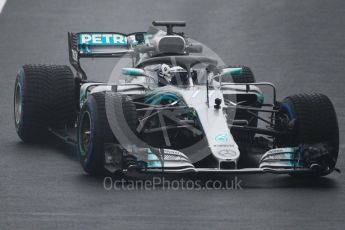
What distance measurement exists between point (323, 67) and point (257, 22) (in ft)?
11.1

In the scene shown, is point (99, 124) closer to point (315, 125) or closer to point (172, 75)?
point (172, 75)

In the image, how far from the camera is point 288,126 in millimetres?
14641

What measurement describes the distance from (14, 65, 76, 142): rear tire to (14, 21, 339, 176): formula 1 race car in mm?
14

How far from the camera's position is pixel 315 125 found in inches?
569

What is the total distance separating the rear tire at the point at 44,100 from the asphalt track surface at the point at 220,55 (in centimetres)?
32

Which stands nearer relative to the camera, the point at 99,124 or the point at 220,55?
the point at 99,124

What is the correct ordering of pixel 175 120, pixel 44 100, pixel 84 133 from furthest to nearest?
pixel 44 100 < pixel 84 133 < pixel 175 120

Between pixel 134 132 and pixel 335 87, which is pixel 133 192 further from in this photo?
pixel 335 87

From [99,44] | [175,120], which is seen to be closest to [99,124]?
[175,120]

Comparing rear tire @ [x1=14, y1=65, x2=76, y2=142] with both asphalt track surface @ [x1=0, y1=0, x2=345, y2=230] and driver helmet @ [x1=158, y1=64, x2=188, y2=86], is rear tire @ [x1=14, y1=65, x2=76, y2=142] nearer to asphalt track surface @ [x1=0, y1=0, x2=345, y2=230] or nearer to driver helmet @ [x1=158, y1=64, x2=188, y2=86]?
asphalt track surface @ [x1=0, y1=0, x2=345, y2=230]

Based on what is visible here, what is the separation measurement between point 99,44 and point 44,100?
183cm

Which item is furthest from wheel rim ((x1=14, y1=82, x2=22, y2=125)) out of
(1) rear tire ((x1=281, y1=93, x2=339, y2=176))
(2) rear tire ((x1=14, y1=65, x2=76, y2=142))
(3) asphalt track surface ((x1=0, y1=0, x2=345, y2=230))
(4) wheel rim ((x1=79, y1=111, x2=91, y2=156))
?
(1) rear tire ((x1=281, y1=93, x2=339, y2=176))

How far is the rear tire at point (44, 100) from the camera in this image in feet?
55.8

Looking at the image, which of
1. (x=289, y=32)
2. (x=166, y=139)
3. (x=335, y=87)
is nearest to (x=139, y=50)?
(x=166, y=139)
